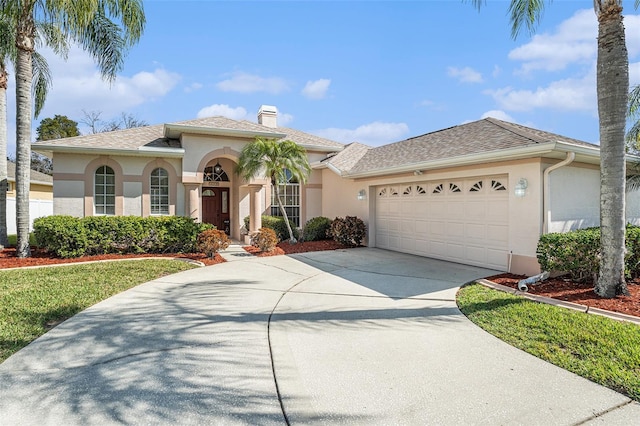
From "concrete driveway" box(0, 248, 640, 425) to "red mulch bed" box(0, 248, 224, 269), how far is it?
466 centimetres

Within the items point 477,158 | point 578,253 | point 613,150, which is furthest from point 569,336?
point 477,158

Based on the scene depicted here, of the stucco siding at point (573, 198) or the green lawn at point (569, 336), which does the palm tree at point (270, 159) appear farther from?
the green lawn at point (569, 336)

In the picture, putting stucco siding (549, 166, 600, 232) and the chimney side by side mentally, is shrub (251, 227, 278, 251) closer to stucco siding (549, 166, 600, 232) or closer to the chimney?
stucco siding (549, 166, 600, 232)

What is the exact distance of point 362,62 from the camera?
1504cm

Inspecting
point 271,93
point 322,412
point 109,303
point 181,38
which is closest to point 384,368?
point 322,412

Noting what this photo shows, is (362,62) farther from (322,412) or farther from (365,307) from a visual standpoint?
(322,412)

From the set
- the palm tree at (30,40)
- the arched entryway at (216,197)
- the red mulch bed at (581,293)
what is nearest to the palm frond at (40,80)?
the palm tree at (30,40)

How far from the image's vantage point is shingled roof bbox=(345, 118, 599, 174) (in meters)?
9.41

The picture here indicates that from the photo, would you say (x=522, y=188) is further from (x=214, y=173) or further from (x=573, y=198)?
(x=214, y=173)

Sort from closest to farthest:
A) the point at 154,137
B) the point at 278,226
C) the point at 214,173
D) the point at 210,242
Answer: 1. the point at 210,242
2. the point at 154,137
3. the point at 278,226
4. the point at 214,173

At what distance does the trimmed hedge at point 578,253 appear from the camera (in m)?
7.04

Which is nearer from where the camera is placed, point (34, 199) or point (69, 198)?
point (69, 198)

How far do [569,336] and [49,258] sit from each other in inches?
526

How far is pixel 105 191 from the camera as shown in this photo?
14.2 meters
